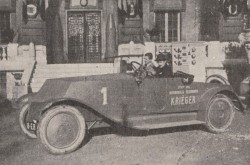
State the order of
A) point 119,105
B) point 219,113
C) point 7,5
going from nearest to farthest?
point 119,105 < point 219,113 < point 7,5

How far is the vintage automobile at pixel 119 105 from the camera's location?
745 centimetres

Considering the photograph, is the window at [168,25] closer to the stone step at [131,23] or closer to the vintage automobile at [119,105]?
the stone step at [131,23]

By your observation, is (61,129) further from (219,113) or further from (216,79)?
(216,79)

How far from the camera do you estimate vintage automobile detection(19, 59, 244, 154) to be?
7449 millimetres

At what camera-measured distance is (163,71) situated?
8992 mm

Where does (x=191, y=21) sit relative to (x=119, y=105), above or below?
above

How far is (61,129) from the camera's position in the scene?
7.41 meters

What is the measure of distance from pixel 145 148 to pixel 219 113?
2.50 metres

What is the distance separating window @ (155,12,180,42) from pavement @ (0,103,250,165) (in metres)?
13.0

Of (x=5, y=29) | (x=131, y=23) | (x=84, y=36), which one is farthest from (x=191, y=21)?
(x=5, y=29)

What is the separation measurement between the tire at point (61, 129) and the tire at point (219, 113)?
3.14 meters

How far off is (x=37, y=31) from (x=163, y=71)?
11792 millimetres

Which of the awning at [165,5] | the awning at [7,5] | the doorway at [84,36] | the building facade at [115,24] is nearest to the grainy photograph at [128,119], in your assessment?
the building facade at [115,24]

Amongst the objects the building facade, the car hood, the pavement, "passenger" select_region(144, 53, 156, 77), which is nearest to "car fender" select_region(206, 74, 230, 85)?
the building facade
